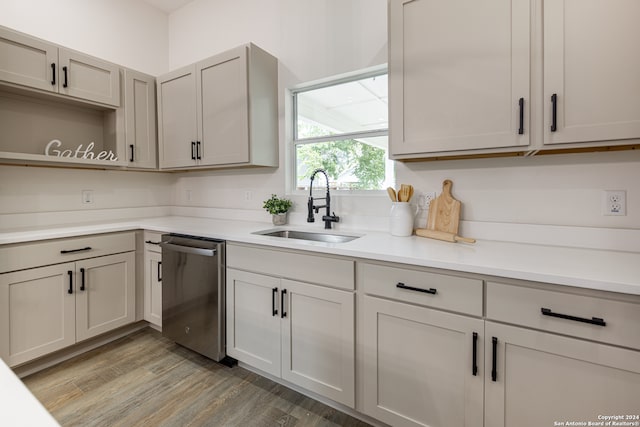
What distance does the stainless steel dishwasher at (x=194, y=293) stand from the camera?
197cm

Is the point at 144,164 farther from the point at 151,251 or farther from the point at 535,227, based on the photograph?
the point at 535,227

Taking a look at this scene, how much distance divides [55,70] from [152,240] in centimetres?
141

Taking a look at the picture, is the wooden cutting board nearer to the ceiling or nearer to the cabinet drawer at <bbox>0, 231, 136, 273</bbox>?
the cabinet drawer at <bbox>0, 231, 136, 273</bbox>

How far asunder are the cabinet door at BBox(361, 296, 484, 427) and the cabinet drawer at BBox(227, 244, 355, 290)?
0.17 meters

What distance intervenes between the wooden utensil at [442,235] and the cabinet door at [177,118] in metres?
1.97

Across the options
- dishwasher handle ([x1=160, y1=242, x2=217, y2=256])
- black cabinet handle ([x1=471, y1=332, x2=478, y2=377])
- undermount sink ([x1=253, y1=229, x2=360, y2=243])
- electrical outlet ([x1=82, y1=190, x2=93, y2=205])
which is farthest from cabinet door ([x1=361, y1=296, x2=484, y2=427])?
electrical outlet ([x1=82, y1=190, x2=93, y2=205])

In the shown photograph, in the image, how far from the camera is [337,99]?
2377mm

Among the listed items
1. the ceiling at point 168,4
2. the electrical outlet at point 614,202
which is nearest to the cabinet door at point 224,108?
the ceiling at point 168,4

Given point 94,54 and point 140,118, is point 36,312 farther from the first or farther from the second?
point 94,54

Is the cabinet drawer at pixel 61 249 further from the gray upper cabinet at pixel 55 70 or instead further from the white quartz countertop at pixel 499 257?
the gray upper cabinet at pixel 55 70

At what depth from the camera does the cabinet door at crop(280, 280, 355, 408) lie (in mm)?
1521

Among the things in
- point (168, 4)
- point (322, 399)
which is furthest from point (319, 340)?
point (168, 4)

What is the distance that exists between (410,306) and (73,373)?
225 cm

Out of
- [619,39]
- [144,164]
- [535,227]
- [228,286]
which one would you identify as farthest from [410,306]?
[144,164]
